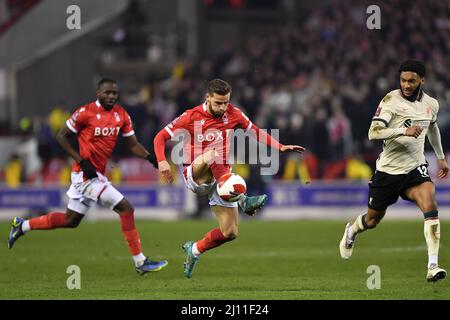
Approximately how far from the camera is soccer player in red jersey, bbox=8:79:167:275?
46.5 ft

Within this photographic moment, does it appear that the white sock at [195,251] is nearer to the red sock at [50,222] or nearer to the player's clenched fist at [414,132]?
the red sock at [50,222]

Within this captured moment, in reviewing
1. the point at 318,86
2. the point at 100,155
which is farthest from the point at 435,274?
the point at 318,86

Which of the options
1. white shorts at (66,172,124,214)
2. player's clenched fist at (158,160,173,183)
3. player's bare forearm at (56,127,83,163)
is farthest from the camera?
white shorts at (66,172,124,214)

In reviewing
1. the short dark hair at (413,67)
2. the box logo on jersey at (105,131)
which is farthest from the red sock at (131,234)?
the short dark hair at (413,67)

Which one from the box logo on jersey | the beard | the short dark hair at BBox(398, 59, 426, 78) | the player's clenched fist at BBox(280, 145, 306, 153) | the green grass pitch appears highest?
the short dark hair at BBox(398, 59, 426, 78)

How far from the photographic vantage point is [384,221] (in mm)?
24516

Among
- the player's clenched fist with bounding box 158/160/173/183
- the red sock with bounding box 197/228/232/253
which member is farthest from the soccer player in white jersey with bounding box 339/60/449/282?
the player's clenched fist with bounding box 158/160/173/183

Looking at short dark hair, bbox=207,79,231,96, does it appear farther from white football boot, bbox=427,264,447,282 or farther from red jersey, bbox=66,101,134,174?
white football boot, bbox=427,264,447,282

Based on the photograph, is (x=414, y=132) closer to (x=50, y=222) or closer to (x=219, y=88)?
(x=219, y=88)

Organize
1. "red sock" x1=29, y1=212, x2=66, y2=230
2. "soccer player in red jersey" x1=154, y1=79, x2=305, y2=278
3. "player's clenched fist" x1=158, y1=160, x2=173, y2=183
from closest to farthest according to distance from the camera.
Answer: "player's clenched fist" x1=158, y1=160, x2=173, y2=183 < "soccer player in red jersey" x1=154, y1=79, x2=305, y2=278 < "red sock" x1=29, y1=212, x2=66, y2=230

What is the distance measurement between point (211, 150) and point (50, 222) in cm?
309

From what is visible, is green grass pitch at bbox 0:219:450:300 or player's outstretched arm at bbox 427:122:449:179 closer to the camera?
green grass pitch at bbox 0:219:450:300

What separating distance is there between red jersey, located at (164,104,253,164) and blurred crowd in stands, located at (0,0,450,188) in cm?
1294

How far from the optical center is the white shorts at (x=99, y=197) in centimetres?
1423
